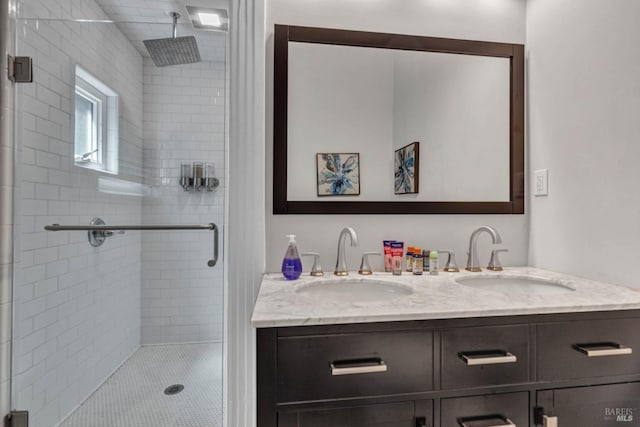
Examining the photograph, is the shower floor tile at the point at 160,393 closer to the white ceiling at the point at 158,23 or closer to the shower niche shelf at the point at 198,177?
the shower niche shelf at the point at 198,177

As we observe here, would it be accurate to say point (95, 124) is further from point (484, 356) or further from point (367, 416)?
→ point (484, 356)

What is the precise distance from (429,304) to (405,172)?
2.33ft

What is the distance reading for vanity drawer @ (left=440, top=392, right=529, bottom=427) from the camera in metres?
0.85

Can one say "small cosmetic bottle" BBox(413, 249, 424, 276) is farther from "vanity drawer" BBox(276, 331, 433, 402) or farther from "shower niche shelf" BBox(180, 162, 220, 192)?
"shower niche shelf" BBox(180, 162, 220, 192)

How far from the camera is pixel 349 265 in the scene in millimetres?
1446

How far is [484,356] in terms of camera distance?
2.85ft

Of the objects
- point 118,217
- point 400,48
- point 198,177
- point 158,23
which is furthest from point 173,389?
point 400,48

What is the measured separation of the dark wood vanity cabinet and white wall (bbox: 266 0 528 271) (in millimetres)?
612

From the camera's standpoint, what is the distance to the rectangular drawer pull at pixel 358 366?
805 millimetres

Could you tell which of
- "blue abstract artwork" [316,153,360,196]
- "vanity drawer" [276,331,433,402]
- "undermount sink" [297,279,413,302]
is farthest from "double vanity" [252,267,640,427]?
"blue abstract artwork" [316,153,360,196]

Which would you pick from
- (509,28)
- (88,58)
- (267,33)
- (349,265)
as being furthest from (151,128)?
(509,28)

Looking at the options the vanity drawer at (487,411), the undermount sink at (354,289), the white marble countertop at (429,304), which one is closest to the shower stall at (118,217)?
the undermount sink at (354,289)

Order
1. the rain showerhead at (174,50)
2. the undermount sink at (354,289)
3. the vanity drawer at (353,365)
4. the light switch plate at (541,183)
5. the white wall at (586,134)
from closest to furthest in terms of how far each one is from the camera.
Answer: the vanity drawer at (353,365) < the white wall at (586,134) < the undermount sink at (354,289) < the light switch plate at (541,183) < the rain showerhead at (174,50)

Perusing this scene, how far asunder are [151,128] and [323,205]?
3.34ft
